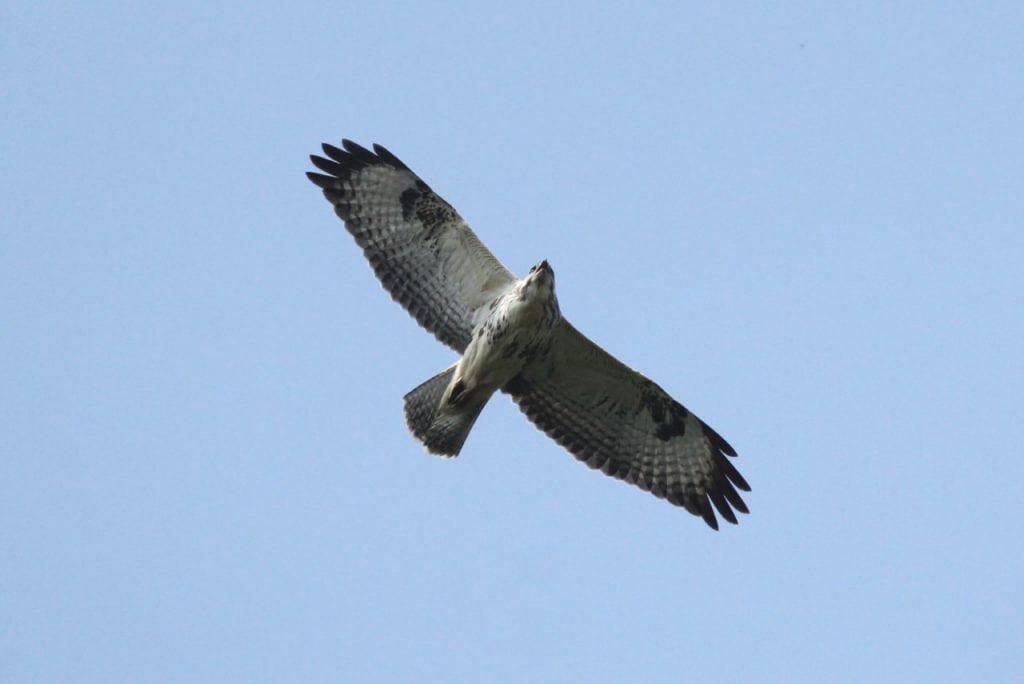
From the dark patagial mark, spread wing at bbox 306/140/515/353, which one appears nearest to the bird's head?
spread wing at bbox 306/140/515/353

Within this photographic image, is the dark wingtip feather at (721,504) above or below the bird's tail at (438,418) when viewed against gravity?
above

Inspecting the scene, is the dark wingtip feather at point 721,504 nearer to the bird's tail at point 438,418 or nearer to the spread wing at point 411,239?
the bird's tail at point 438,418

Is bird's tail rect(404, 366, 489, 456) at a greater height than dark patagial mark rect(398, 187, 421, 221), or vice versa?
dark patagial mark rect(398, 187, 421, 221)

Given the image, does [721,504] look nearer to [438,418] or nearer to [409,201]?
[438,418]

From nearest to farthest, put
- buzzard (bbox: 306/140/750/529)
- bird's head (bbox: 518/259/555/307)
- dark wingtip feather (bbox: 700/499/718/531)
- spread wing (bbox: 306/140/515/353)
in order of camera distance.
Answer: bird's head (bbox: 518/259/555/307) < buzzard (bbox: 306/140/750/529) < spread wing (bbox: 306/140/515/353) < dark wingtip feather (bbox: 700/499/718/531)

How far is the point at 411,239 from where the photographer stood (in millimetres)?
12742

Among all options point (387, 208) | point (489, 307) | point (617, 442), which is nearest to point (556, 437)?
point (617, 442)

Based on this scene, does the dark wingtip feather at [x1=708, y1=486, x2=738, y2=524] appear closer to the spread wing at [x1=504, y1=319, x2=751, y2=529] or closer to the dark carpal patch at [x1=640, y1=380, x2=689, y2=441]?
the spread wing at [x1=504, y1=319, x2=751, y2=529]

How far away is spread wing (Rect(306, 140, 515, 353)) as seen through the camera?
1264 centimetres

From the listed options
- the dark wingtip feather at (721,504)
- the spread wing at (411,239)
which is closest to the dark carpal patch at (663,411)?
the dark wingtip feather at (721,504)

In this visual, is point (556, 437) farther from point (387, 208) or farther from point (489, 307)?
point (387, 208)

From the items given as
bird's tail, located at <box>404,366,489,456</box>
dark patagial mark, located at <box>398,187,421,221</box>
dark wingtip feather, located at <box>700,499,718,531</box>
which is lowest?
bird's tail, located at <box>404,366,489,456</box>

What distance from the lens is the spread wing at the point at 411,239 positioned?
12641 mm

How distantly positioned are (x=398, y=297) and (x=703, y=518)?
11.3 feet
